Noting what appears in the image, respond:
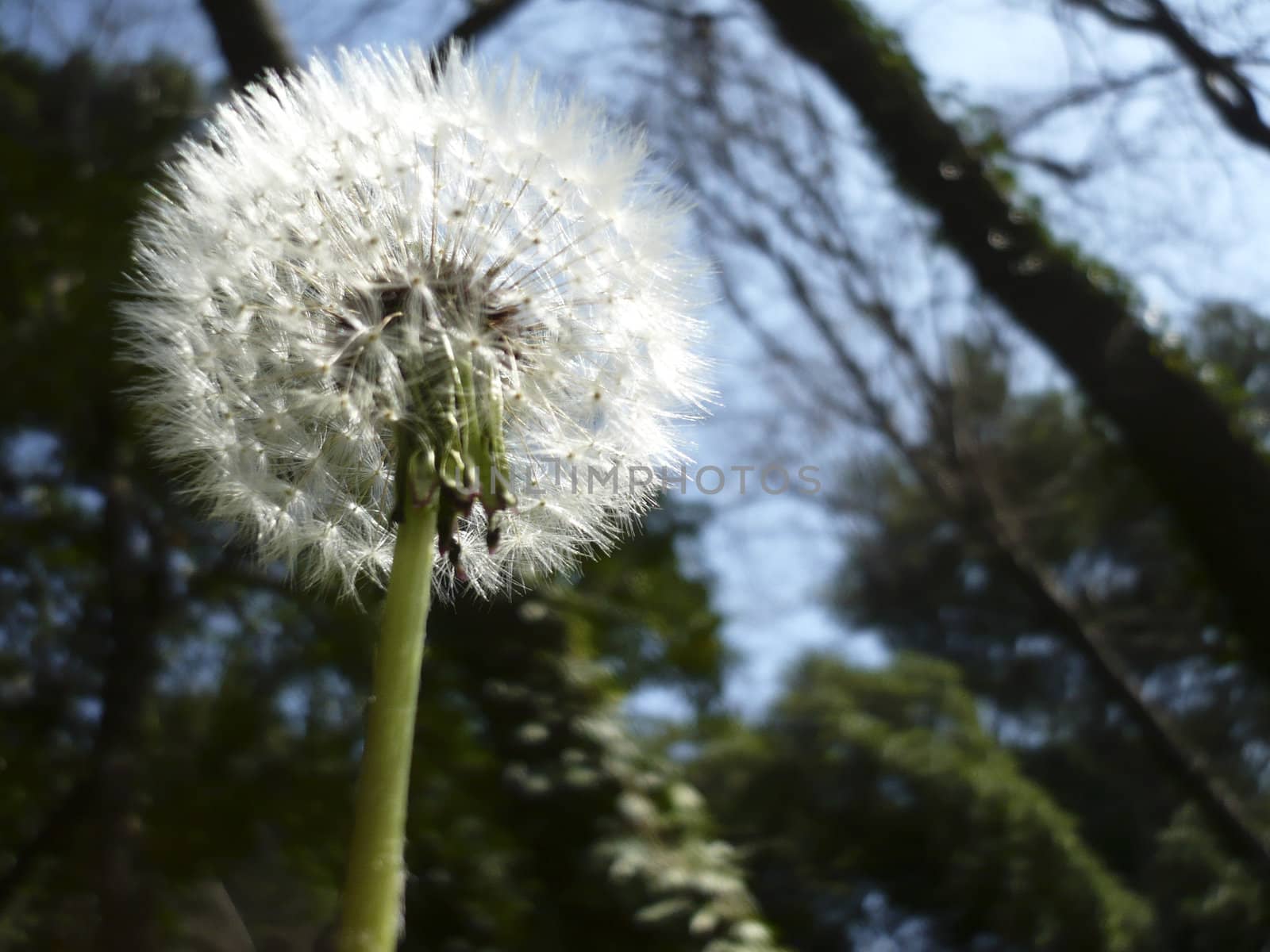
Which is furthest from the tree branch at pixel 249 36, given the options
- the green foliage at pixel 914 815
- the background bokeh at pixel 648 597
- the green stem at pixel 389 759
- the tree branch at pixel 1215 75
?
the green foliage at pixel 914 815

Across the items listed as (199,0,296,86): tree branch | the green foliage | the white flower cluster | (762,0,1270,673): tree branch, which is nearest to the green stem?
the white flower cluster

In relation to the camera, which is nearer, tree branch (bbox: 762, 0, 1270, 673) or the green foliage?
tree branch (bbox: 762, 0, 1270, 673)

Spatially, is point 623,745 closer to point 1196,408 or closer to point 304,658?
point 304,658

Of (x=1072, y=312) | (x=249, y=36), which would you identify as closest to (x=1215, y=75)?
(x=1072, y=312)

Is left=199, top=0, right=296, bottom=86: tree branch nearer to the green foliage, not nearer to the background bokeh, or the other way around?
the background bokeh

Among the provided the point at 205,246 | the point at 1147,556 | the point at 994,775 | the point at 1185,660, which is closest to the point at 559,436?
the point at 205,246

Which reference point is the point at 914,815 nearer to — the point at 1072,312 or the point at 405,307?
the point at 1072,312
